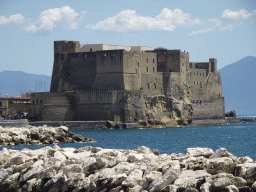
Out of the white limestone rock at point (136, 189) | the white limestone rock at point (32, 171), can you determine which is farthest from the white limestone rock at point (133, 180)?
the white limestone rock at point (32, 171)

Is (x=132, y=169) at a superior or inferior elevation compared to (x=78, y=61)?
inferior

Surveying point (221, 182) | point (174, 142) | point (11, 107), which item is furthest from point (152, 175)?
point (11, 107)

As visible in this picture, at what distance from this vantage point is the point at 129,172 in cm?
1478

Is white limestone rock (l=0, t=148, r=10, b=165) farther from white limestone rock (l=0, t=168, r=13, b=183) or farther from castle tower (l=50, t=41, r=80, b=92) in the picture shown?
castle tower (l=50, t=41, r=80, b=92)

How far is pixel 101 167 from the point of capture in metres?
15.9

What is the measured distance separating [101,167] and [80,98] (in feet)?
124

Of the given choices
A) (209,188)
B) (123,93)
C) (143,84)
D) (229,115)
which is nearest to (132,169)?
(209,188)

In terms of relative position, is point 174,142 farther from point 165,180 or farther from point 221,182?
point 221,182

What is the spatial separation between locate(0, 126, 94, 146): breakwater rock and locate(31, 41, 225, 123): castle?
18.9m

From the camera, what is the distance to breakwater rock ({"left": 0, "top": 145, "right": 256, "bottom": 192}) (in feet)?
42.9

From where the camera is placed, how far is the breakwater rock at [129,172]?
13.1 m

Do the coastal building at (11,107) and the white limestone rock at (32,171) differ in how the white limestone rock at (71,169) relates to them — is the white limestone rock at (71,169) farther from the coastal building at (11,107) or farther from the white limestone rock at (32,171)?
the coastal building at (11,107)

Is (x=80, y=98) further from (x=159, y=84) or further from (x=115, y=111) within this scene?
(x=159, y=84)

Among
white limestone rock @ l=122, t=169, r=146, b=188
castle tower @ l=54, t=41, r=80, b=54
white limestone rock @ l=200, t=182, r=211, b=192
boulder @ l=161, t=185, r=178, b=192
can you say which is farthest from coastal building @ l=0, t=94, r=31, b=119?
white limestone rock @ l=200, t=182, r=211, b=192
